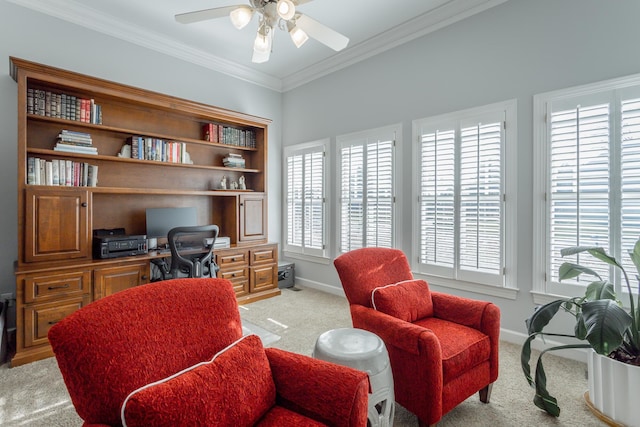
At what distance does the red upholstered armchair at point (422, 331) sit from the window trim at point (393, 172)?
129 cm

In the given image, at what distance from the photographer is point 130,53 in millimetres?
3617

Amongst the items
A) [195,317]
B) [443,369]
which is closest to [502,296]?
[443,369]

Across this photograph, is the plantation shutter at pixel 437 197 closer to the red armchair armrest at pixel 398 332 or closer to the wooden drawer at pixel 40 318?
the red armchair armrest at pixel 398 332

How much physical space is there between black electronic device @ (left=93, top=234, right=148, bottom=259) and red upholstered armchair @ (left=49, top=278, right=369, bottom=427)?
215 centimetres

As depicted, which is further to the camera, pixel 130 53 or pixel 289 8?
pixel 130 53

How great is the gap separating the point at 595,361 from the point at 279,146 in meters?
4.46

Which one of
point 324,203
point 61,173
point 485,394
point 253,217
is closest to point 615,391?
point 485,394

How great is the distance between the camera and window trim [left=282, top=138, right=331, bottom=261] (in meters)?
4.47

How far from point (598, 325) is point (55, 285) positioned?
12.3ft

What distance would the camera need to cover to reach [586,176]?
2477mm

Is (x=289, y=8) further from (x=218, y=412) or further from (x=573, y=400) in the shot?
(x=573, y=400)

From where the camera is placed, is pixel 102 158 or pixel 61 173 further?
pixel 102 158

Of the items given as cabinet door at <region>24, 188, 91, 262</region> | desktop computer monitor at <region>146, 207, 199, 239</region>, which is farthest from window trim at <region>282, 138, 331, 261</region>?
cabinet door at <region>24, 188, 91, 262</region>

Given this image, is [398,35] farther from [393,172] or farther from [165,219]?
[165,219]
